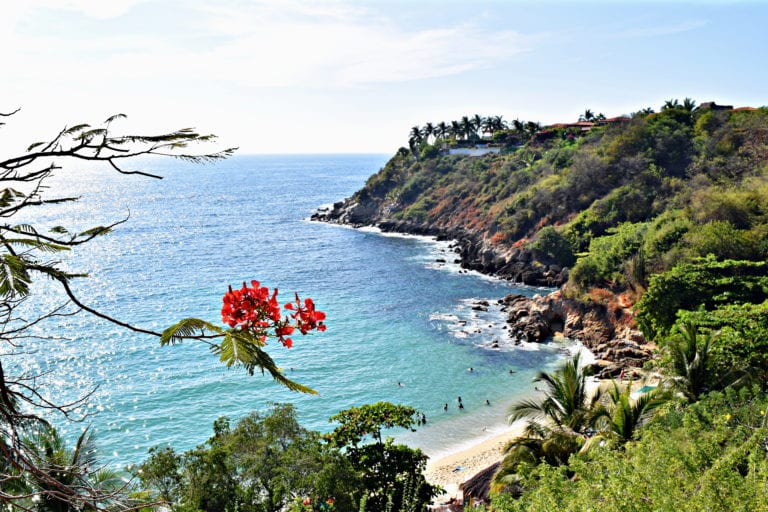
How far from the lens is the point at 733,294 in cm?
2589

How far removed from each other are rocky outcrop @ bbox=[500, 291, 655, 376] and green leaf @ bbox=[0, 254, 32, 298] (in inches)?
1170

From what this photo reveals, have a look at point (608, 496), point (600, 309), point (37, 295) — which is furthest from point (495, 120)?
point (608, 496)

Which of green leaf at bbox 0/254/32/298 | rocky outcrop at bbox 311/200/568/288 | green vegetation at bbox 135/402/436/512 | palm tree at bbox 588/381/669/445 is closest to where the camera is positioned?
green leaf at bbox 0/254/32/298

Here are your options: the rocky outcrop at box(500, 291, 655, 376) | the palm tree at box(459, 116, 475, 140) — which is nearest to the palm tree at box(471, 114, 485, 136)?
the palm tree at box(459, 116, 475, 140)

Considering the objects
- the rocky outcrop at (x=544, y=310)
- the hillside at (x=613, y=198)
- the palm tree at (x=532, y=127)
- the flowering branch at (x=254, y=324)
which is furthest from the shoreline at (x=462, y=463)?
the palm tree at (x=532, y=127)

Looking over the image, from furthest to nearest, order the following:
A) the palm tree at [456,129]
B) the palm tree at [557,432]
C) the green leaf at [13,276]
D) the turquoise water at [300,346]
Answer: the palm tree at [456,129] < the turquoise water at [300,346] < the palm tree at [557,432] < the green leaf at [13,276]

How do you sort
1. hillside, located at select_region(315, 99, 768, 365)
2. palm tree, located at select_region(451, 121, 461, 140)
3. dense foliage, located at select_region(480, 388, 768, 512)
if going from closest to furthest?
dense foliage, located at select_region(480, 388, 768, 512)
hillside, located at select_region(315, 99, 768, 365)
palm tree, located at select_region(451, 121, 461, 140)

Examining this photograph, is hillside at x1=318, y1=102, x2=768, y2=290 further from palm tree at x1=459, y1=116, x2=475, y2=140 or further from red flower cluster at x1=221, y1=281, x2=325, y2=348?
red flower cluster at x1=221, y1=281, x2=325, y2=348

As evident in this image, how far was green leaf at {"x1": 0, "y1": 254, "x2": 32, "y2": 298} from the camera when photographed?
9.68 feet

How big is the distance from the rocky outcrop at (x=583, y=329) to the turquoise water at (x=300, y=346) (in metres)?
1.60

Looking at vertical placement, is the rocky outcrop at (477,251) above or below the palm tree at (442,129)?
below

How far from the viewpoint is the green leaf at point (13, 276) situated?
9.68ft

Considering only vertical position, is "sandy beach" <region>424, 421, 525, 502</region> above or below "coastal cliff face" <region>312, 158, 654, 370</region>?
below

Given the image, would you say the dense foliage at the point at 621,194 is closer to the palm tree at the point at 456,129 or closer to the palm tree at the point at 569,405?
the palm tree at the point at 456,129
